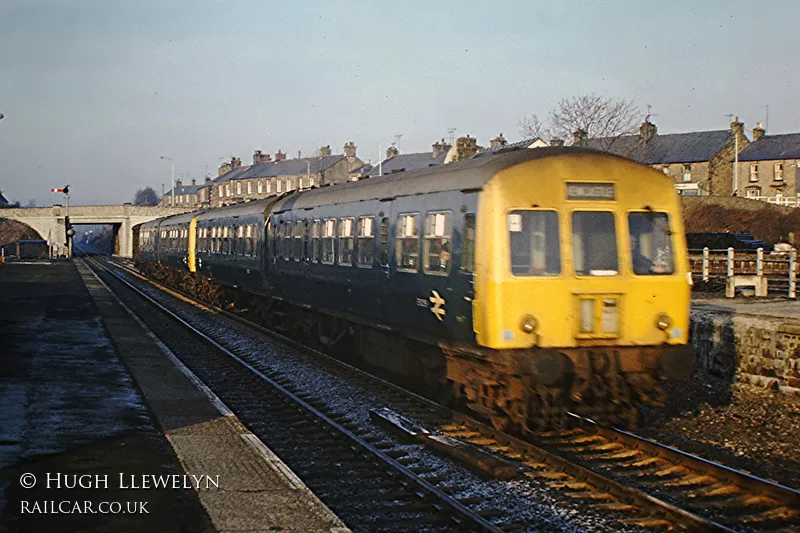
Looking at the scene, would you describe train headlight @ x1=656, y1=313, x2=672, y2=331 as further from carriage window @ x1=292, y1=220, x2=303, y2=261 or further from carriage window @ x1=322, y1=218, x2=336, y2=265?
carriage window @ x1=292, y1=220, x2=303, y2=261

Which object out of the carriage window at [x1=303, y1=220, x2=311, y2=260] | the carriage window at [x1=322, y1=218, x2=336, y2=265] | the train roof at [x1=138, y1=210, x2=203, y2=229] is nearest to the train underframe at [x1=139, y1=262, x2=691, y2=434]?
the carriage window at [x1=322, y1=218, x2=336, y2=265]

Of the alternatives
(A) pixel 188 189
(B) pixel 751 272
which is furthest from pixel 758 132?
(A) pixel 188 189

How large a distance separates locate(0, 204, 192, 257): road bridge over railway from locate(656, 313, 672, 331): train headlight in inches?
3446

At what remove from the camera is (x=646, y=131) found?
69.7 metres

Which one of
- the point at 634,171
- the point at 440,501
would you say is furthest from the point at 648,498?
the point at 634,171

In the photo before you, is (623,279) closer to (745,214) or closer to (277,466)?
(277,466)

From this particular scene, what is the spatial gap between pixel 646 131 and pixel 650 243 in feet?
207

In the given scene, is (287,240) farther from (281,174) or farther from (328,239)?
(281,174)

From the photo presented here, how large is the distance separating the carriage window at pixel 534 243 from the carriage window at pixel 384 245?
10.8ft

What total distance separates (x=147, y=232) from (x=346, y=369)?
34.0m

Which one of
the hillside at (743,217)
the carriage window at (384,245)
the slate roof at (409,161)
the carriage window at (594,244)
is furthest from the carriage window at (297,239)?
the slate roof at (409,161)

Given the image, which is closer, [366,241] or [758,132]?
[366,241]

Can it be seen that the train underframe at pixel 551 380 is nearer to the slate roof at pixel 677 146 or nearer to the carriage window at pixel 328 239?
the carriage window at pixel 328 239

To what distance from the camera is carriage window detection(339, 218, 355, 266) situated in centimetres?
1407
